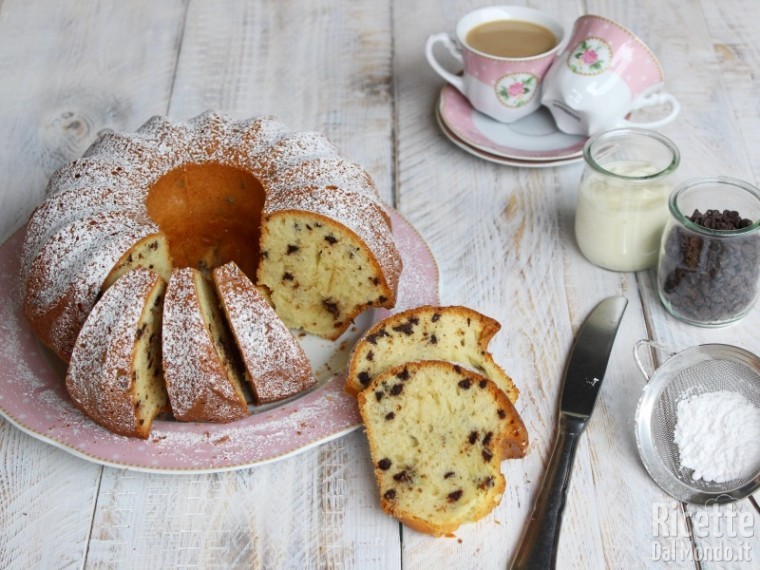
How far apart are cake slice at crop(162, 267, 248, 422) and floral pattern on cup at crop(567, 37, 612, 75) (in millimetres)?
1284

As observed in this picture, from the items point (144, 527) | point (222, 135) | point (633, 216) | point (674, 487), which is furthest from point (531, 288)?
point (144, 527)

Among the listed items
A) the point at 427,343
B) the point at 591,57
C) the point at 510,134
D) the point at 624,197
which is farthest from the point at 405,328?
the point at 591,57

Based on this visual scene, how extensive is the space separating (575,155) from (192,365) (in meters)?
1.29

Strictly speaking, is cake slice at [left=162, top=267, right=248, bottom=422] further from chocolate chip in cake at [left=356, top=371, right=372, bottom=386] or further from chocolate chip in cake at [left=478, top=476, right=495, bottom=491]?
chocolate chip in cake at [left=478, top=476, right=495, bottom=491]

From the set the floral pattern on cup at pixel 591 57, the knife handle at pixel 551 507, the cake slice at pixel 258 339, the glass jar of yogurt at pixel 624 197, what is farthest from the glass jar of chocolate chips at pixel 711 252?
the cake slice at pixel 258 339

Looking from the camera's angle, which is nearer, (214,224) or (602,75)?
(214,224)

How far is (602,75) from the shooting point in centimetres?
255

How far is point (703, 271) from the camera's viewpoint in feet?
6.88

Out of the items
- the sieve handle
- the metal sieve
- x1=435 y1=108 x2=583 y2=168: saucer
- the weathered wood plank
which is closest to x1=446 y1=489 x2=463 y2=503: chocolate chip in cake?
the metal sieve

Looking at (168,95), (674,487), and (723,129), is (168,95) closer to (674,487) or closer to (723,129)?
(723,129)

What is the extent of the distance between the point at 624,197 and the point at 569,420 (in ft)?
1.96

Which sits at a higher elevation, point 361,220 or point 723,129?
point 361,220

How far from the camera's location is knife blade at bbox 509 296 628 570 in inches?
69.5

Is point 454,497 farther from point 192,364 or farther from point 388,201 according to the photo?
point 388,201
